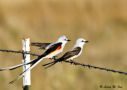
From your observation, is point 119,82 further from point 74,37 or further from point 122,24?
point 122,24

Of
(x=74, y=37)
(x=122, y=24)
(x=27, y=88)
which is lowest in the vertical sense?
(x=27, y=88)

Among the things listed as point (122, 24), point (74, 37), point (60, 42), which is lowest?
point (60, 42)

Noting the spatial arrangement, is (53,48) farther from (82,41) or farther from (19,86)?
(19,86)

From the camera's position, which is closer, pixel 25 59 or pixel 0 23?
pixel 25 59

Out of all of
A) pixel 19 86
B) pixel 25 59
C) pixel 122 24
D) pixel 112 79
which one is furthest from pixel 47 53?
pixel 122 24

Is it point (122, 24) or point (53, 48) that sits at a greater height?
point (122, 24)

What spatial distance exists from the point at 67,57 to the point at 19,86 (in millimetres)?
4284

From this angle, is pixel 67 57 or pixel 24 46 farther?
pixel 24 46

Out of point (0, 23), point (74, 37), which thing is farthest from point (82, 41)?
point (0, 23)

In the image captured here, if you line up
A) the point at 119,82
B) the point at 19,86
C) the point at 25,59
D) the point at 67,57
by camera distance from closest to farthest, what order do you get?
the point at 67,57 → the point at 25,59 → the point at 19,86 → the point at 119,82

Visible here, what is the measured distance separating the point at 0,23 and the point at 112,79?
5235 millimetres

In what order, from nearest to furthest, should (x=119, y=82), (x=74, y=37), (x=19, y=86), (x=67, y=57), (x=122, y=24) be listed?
(x=67, y=57) < (x=19, y=86) < (x=119, y=82) < (x=74, y=37) < (x=122, y=24)

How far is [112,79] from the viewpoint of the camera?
30.6ft

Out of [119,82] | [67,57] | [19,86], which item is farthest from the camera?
[119,82]
